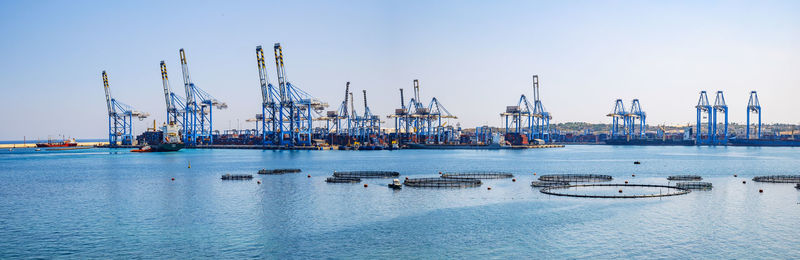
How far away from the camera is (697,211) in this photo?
1829 inches

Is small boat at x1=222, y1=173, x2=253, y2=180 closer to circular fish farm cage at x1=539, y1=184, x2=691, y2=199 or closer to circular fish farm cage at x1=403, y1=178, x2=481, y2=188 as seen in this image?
circular fish farm cage at x1=403, y1=178, x2=481, y2=188

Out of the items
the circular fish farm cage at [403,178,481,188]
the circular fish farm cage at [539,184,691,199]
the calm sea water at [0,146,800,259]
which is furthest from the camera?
the circular fish farm cage at [403,178,481,188]

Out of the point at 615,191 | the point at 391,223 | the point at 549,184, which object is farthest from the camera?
the point at 549,184

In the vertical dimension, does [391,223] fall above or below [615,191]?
below

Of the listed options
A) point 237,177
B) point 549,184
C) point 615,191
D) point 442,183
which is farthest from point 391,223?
point 237,177

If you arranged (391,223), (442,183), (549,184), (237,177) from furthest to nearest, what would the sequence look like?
(237,177), (442,183), (549,184), (391,223)

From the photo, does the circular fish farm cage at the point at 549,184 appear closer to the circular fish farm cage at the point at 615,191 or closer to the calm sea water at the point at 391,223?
the circular fish farm cage at the point at 615,191

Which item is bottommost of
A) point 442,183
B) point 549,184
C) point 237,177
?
point 549,184

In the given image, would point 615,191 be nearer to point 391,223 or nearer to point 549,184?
point 549,184

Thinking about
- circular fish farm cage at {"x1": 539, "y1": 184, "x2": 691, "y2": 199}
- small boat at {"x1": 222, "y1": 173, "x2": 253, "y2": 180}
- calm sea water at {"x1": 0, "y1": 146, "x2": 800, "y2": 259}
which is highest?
small boat at {"x1": 222, "y1": 173, "x2": 253, "y2": 180}

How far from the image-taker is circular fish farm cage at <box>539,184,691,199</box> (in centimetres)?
5523

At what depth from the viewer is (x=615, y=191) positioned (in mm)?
61125

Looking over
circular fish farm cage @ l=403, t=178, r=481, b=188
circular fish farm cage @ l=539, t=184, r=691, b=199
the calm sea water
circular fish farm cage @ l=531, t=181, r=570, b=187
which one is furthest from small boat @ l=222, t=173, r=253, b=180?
circular fish farm cage @ l=539, t=184, r=691, b=199

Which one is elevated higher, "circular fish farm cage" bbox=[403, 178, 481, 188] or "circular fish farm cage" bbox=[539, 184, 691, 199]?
"circular fish farm cage" bbox=[403, 178, 481, 188]
